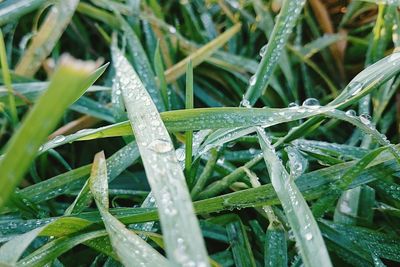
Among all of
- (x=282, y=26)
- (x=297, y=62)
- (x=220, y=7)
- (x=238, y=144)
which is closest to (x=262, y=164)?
(x=238, y=144)

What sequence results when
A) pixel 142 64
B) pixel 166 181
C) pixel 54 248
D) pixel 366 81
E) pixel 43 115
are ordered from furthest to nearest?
pixel 142 64 → pixel 366 81 → pixel 54 248 → pixel 166 181 → pixel 43 115

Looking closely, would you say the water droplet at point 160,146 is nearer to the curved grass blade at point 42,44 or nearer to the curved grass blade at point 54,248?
the curved grass blade at point 54,248

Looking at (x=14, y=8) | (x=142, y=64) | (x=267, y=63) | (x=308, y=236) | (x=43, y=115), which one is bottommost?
(x=308, y=236)

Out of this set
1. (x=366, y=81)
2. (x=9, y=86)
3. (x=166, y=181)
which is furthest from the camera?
(x=9, y=86)

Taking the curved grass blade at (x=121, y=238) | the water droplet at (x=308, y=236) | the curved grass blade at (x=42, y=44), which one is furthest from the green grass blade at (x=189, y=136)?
the curved grass blade at (x=42, y=44)

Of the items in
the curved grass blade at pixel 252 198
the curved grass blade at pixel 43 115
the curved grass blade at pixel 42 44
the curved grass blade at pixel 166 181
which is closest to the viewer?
the curved grass blade at pixel 43 115

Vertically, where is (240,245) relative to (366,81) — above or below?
below

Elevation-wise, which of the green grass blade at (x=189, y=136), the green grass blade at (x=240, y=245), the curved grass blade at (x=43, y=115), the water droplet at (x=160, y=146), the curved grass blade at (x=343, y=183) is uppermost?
the green grass blade at (x=189, y=136)

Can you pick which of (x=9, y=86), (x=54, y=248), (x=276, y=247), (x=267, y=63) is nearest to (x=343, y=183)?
(x=276, y=247)

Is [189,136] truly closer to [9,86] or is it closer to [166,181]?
[166,181]
